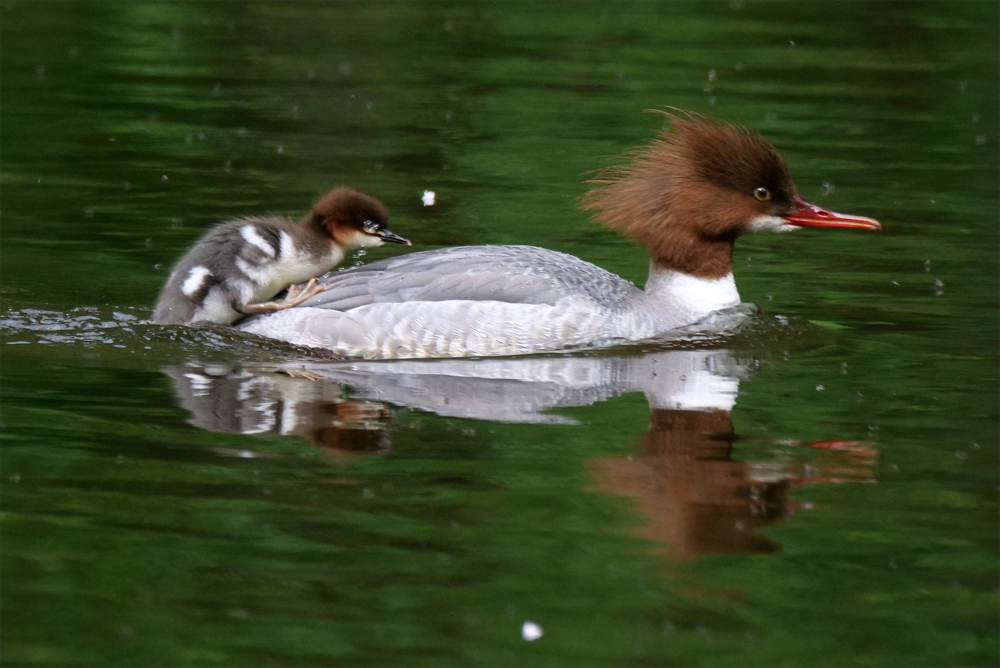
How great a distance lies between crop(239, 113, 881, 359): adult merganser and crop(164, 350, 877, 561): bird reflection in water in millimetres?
189

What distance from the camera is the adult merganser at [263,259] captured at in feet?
25.0

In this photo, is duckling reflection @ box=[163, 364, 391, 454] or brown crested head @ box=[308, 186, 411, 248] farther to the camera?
brown crested head @ box=[308, 186, 411, 248]

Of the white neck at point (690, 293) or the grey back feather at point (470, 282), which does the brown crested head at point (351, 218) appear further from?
the white neck at point (690, 293)

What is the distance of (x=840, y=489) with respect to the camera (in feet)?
18.8

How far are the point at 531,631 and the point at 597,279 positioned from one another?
3532 millimetres

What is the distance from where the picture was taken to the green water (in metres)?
4.70

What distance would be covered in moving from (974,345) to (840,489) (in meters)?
2.52

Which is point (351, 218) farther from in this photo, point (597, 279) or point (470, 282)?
point (597, 279)

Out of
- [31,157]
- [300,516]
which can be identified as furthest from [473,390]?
[31,157]

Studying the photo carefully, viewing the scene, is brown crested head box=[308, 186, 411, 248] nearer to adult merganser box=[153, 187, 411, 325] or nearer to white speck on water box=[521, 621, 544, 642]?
adult merganser box=[153, 187, 411, 325]

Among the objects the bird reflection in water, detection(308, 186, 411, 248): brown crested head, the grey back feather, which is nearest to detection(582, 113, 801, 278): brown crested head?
the grey back feather

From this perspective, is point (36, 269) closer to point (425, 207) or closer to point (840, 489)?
point (425, 207)

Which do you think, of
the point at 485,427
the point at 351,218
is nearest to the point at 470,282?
the point at 351,218

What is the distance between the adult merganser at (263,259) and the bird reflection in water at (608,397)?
1.77ft
